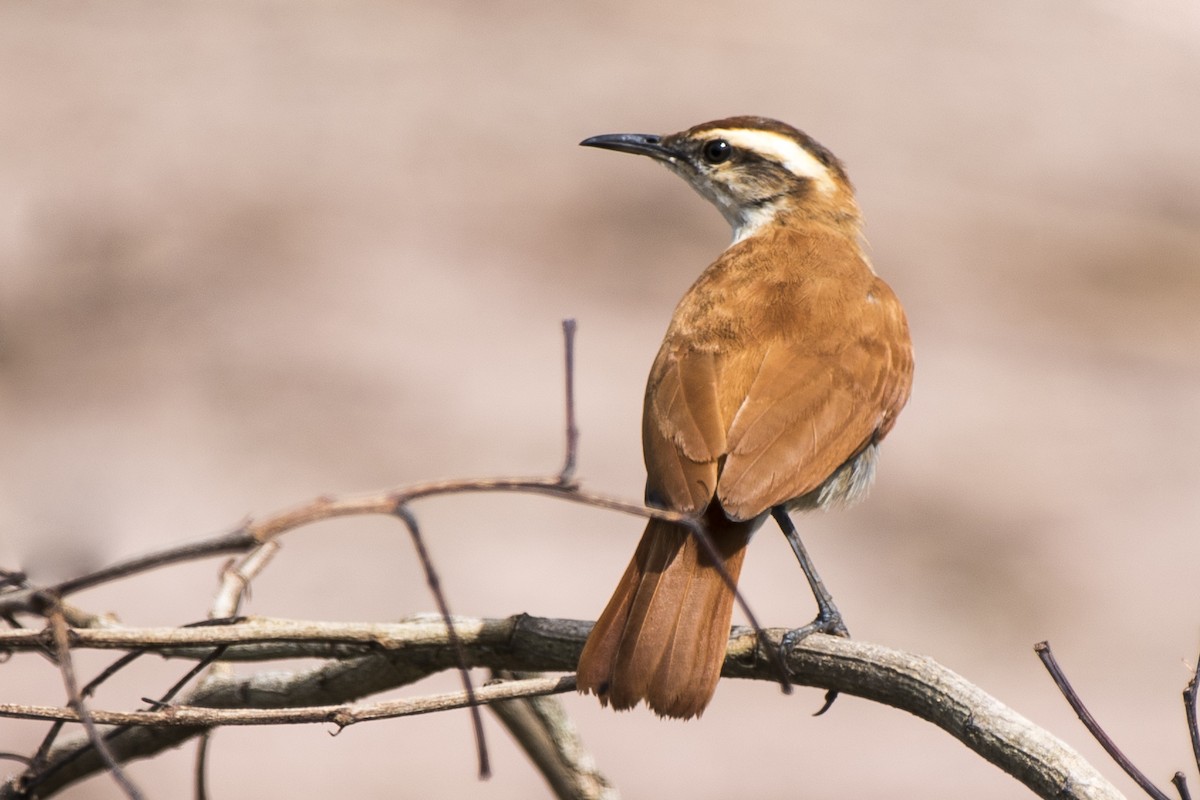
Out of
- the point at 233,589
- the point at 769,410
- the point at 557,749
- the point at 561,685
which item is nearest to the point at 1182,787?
the point at 561,685

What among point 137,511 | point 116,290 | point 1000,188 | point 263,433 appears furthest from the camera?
point 1000,188

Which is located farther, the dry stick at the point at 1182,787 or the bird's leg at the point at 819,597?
the bird's leg at the point at 819,597

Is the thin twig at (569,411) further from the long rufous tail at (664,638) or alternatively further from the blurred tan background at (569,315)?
the blurred tan background at (569,315)

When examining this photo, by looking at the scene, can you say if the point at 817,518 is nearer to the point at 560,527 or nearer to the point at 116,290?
the point at 560,527

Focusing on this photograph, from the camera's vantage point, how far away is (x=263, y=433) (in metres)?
11.0

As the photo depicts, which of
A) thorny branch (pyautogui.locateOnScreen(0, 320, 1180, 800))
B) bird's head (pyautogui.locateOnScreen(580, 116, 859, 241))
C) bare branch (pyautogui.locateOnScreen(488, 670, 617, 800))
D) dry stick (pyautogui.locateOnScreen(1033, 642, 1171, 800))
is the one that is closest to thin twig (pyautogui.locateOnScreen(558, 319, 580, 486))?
thorny branch (pyautogui.locateOnScreen(0, 320, 1180, 800))

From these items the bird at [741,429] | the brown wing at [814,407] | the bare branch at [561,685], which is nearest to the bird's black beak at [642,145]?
the bird at [741,429]

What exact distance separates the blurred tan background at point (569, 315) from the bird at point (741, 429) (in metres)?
4.39

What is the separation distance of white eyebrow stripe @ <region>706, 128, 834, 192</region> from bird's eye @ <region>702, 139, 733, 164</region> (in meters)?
0.03

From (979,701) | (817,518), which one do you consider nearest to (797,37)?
(817,518)

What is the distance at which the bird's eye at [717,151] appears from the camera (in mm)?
5793

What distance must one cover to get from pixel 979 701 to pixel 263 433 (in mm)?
8789

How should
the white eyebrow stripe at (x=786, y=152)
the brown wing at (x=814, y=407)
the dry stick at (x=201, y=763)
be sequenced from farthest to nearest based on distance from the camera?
the white eyebrow stripe at (x=786, y=152) < the brown wing at (x=814, y=407) < the dry stick at (x=201, y=763)

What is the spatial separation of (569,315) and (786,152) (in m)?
5.94
